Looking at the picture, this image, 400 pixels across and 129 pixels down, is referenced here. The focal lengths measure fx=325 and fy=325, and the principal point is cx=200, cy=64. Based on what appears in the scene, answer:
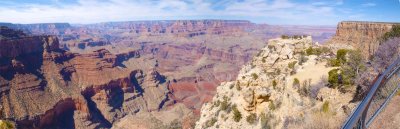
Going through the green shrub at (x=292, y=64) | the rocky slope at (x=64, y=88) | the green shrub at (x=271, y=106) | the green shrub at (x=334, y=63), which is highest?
the green shrub at (x=334, y=63)

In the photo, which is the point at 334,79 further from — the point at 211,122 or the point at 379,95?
the point at 211,122

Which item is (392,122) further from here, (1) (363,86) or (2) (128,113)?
(2) (128,113)

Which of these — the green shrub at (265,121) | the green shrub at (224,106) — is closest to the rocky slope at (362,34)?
the green shrub at (224,106)

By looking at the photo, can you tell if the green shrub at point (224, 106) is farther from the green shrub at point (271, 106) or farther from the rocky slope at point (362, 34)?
the rocky slope at point (362, 34)

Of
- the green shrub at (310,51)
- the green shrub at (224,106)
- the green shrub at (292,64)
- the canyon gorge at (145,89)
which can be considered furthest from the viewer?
the green shrub at (310,51)

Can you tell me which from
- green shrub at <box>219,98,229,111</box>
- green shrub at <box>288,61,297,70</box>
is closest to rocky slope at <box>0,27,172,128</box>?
green shrub at <box>219,98,229,111</box>

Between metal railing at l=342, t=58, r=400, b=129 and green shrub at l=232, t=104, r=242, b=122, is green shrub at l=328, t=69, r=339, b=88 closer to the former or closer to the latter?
green shrub at l=232, t=104, r=242, b=122

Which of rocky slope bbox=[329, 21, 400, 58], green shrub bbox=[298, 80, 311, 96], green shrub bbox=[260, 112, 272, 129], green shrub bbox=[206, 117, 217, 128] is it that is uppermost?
rocky slope bbox=[329, 21, 400, 58]
